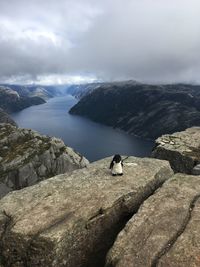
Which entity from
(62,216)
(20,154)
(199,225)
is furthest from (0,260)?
(20,154)

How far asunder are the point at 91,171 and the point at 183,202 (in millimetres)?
9354

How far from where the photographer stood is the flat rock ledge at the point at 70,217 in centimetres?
1891

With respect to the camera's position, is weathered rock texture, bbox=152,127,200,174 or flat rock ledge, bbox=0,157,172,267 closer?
flat rock ledge, bbox=0,157,172,267

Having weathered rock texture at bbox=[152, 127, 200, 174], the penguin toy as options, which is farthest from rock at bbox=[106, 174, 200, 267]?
weathered rock texture at bbox=[152, 127, 200, 174]

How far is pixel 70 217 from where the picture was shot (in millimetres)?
20484

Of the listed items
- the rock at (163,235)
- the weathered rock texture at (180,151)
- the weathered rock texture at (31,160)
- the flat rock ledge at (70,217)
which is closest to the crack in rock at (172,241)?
the rock at (163,235)

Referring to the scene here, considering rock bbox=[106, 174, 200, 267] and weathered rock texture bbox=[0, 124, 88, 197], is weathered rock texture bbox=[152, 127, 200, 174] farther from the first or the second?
weathered rock texture bbox=[0, 124, 88, 197]

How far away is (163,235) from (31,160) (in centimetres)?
9809

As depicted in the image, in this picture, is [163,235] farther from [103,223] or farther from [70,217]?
[70,217]

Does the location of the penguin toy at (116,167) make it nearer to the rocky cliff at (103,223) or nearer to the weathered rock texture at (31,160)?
the rocky cliff at (103,223)

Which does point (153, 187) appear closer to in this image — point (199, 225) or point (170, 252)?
point (199, 225)

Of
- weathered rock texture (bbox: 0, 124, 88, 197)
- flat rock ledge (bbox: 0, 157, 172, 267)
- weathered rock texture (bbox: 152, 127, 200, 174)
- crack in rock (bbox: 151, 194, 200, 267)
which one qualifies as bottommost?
weathered rock texture (bbox: 0, 124, 88, 197)

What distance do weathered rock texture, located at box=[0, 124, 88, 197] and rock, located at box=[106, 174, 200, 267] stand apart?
86977 millimetres

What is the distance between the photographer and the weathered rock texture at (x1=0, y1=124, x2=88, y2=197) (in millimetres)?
105625
